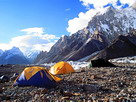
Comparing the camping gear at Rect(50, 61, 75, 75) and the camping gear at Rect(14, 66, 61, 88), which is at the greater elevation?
the camping gear at Rect(50, 61, 75, 75)

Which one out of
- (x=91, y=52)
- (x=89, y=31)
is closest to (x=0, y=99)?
(x=91, y=52)

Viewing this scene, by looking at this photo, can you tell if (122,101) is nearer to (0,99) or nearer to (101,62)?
(0,99)

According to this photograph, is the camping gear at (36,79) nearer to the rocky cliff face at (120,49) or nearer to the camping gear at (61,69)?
the camping gear at (61,69)

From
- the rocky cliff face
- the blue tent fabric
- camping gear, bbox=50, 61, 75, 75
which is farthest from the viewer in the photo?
the rocky cliff face

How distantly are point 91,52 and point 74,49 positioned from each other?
805 inches

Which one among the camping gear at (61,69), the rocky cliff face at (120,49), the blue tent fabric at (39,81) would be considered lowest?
the blue tent fabric at (39,81)

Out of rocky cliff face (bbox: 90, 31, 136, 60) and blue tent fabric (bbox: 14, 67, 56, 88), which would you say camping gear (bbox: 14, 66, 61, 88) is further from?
rocky cliff face (bbox: 90, 31, 136, 60)

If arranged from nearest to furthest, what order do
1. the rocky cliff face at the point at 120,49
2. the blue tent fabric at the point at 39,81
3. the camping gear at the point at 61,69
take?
the blue tent fabric at the point at 39,81, the camping gear at the point at 61,69, the rocky cliff face at the point at 120,49

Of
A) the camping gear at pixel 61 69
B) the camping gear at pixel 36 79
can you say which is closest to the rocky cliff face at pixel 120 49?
the camping gear at pixel 61 69

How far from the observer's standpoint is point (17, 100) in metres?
9.06

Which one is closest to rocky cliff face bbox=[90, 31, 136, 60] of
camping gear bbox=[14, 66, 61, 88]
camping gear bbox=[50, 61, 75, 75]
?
camping gear bbox=[50, 61, 75, 75]

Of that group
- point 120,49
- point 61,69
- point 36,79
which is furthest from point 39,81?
point 120,49

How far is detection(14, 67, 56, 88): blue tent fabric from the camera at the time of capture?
38.7 feet

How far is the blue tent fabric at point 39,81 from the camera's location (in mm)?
11806
